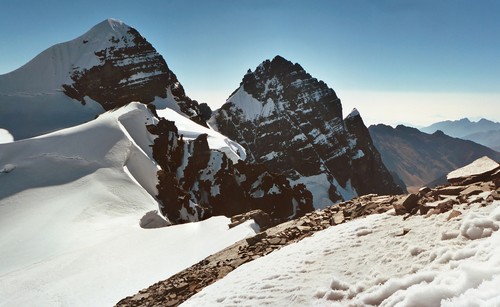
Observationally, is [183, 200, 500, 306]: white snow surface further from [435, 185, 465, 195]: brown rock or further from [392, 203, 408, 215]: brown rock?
[435, 185, 465, 195]: brown rock

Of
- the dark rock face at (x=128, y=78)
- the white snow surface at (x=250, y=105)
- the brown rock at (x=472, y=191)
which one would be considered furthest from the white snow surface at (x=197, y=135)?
the brown rock at (x=472, y=191)

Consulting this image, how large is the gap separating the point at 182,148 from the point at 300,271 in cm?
5509

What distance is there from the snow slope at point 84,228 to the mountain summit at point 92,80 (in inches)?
1182

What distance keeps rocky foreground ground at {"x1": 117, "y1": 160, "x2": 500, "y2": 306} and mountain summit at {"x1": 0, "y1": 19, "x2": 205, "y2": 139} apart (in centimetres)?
5997

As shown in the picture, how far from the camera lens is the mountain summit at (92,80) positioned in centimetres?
6631

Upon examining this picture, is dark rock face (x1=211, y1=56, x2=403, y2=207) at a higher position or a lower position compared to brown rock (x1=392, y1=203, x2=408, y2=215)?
higher

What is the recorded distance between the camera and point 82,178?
3166cm

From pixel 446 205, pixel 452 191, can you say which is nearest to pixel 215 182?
pixel 452 191

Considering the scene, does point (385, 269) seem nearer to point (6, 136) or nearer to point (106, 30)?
point (6, 136)

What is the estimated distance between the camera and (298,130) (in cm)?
13862

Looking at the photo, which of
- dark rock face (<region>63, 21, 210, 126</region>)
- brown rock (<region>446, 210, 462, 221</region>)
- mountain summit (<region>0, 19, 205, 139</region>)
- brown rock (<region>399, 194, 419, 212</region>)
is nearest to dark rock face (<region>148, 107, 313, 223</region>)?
mountain summit (<region>0, 19, 205, 139</region>)

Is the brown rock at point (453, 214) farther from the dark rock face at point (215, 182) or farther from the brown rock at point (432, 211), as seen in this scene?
the dark rock face at point (215, 182)

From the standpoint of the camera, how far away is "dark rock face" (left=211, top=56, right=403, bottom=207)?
133 metres

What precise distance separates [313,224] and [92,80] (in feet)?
279
